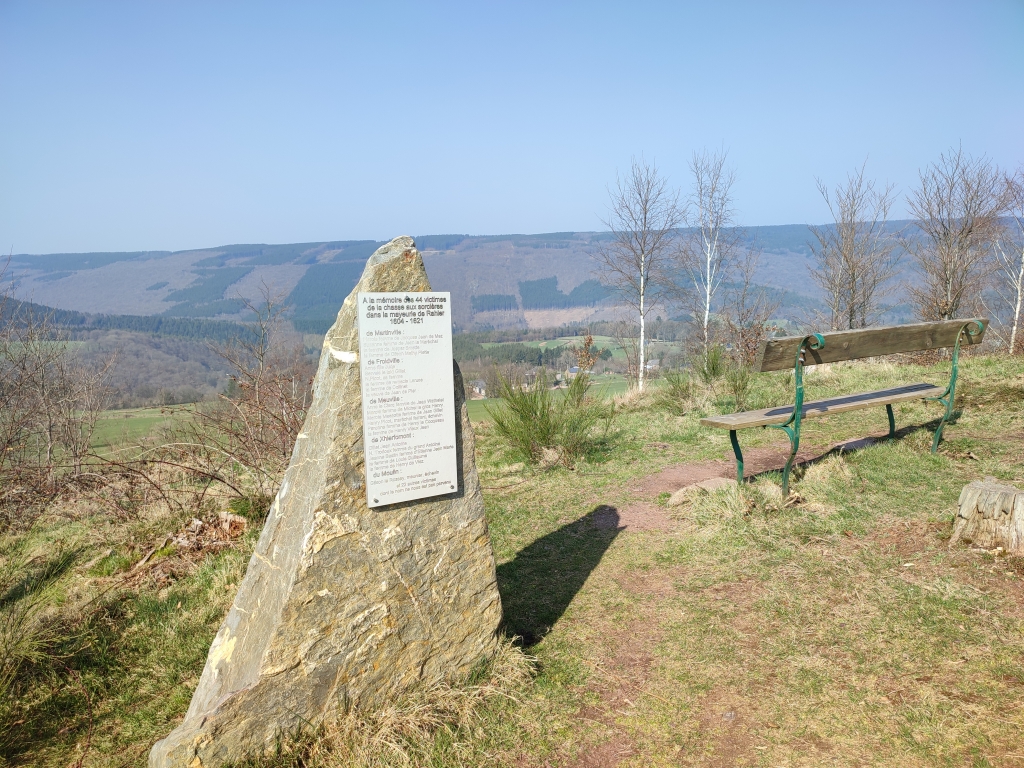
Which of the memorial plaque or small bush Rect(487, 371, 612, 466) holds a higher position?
the memorial plaque

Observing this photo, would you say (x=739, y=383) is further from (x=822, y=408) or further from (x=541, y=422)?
(x=822, y=408)

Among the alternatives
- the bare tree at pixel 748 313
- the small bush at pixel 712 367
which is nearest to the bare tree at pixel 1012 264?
the bare tree at pixel 748 313

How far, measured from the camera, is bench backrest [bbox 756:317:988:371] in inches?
166

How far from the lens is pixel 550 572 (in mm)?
3955

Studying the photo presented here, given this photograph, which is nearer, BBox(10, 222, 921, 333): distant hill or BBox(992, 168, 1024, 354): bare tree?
BBox(992, 168, 1024, 354): bare tree

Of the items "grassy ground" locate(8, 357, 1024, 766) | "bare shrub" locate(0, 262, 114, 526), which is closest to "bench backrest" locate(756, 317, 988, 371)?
"grassy ground" locate(8, 357, 1024, 766)

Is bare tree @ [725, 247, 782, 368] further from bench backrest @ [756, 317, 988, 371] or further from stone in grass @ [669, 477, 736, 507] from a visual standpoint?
stone in grass @ [669, 477, 736, 507]

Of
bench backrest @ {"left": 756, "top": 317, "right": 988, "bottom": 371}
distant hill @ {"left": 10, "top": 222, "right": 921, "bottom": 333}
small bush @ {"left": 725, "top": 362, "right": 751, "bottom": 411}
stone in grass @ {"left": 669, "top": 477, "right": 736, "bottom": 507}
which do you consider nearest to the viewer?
bench backrest @ {"left": 756, "top": 317, "right": 988, "bottom": 371}

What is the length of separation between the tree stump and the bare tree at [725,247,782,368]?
266 inches

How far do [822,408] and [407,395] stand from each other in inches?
147

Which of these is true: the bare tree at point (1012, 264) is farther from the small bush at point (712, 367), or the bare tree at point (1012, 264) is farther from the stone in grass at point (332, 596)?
the stone in grass at point (332, 596)

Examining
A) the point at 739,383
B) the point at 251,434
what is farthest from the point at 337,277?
the point at 251,434

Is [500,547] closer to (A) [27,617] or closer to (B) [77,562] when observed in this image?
(A) [27,617]

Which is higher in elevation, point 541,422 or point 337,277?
point 337,277
